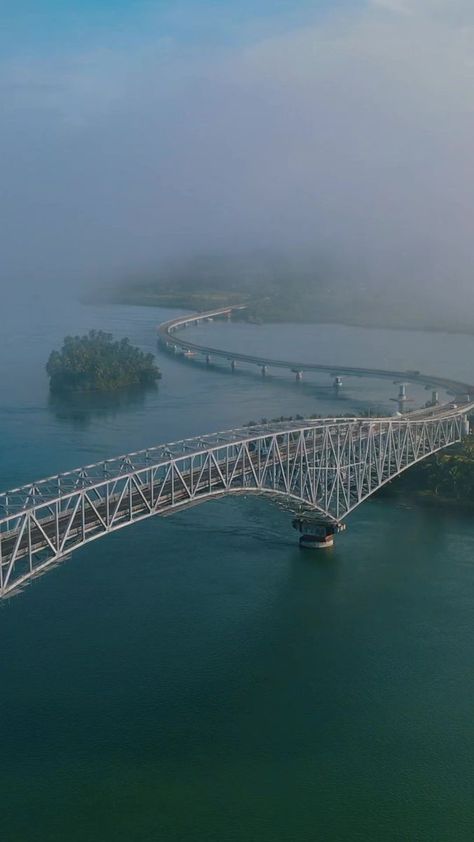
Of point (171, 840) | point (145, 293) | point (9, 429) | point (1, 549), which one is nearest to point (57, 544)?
point (1, 549)

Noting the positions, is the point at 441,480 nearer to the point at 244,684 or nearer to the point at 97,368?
the point at 244,684

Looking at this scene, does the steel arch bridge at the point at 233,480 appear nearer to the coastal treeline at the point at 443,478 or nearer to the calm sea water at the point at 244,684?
the coastal treeline at the point at 443,478

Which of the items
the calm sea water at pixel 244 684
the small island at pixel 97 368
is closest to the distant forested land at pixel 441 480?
the calm sea water at pixel 244 684

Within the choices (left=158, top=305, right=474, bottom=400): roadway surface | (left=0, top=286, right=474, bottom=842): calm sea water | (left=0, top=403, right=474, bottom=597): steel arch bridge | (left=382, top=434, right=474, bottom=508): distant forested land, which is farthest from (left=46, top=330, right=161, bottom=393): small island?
(left=382, top=434, right=474, bottom=508): distant forested land

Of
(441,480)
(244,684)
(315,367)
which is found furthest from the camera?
(315,367)

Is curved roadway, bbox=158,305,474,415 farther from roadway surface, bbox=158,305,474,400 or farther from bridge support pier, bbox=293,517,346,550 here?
bridge support pier, bbox=293,517,346,550

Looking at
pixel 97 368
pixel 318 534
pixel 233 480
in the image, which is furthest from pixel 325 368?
pixel 233 480

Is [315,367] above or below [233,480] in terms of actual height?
above

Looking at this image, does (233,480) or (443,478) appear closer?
(233,480)
